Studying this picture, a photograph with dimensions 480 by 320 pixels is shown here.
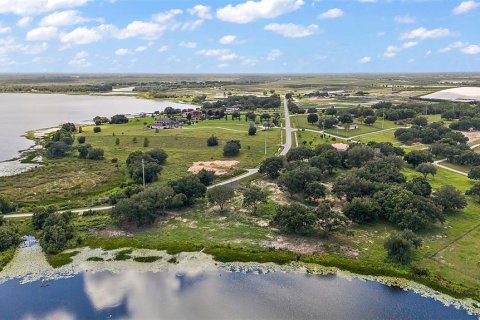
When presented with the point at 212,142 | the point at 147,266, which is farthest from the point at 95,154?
the point at 147,266

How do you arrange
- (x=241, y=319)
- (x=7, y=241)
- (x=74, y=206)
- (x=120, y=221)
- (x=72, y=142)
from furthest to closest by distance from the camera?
(x=72, y=142) → (x=74, y=206) → (x=120, y=221) → (x=7, y=241) → (x=241, y=319)

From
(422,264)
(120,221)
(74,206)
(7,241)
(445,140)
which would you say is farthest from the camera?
(445,140)

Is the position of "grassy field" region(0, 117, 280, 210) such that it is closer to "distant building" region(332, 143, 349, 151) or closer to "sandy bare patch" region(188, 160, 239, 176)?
"sandy bare patch" region(188, 160, 239, 176)

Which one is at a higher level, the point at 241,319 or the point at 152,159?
the point at 152,159

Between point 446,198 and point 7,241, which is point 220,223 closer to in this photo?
point 7,241

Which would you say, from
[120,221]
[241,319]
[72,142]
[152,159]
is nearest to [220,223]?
[120,221]

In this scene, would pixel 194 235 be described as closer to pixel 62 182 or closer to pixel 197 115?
pixel 62 182

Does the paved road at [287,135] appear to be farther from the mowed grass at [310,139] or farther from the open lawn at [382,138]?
the open lawn at [382,138]
